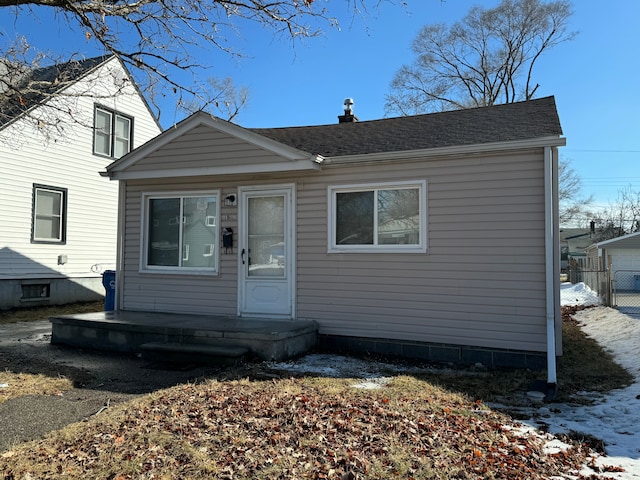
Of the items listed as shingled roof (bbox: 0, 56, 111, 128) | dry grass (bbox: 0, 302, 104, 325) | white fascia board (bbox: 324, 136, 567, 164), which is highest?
shingled roof (bbox: 0, 56, 111, 128)

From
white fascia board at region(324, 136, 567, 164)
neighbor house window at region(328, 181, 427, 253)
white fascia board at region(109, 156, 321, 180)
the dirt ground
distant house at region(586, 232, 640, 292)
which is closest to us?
the dirt ground

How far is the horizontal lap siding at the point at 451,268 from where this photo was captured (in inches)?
251

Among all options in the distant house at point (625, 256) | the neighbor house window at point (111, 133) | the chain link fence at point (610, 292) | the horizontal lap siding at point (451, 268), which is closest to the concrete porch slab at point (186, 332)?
the horizontal lap siding at point (451, 268)

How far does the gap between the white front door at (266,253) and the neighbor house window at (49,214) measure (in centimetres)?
773

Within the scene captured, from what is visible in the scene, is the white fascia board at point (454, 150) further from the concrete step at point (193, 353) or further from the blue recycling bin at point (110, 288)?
the blue recycling bin at point (110, 288)

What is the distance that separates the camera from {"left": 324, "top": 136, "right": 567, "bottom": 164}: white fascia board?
6.12 meters

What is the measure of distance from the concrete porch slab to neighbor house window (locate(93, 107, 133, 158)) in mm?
8173

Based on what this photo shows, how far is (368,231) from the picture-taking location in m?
7.30

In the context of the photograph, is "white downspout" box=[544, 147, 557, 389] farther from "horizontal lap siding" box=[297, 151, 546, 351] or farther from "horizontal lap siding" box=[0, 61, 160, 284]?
"horizontal lap siding" box=[0, 61, 160, 284]

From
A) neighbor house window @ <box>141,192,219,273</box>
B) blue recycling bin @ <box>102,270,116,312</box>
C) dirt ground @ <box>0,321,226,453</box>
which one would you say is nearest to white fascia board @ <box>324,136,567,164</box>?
neighbor house window @ <box>141,192,219,273</box>

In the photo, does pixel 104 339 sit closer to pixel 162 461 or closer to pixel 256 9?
pixel 162 461

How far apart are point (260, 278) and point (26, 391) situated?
3627 mm

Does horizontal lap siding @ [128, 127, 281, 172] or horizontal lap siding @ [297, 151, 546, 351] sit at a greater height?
horizontal lap siding @ [128, 127, 281, 172]

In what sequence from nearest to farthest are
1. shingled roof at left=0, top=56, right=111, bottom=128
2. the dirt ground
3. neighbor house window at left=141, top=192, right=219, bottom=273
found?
the dirt ground, shingled roof at left=0, top=56, right=111, bottom=128, neighbor house window at left=141, top=192, right=219, bottom=273
